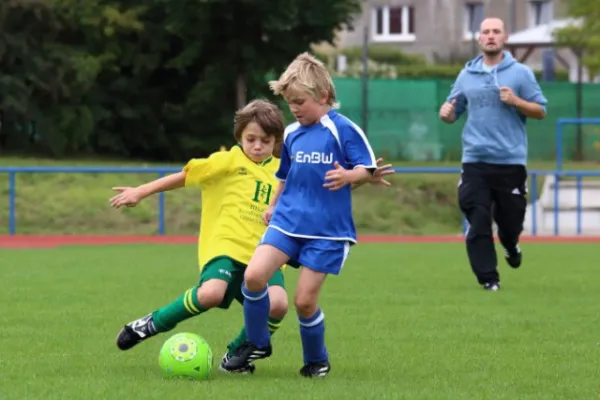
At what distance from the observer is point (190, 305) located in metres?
7.12

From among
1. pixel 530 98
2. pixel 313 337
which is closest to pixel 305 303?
pixel 313 337

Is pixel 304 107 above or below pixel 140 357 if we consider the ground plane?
above

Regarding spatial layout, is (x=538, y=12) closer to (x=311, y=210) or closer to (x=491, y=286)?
(x=491, y=286)

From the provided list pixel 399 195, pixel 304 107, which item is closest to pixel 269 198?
pixel 304 107

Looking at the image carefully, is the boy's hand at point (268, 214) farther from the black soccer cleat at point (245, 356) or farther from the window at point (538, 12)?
the window at point (538, 12)

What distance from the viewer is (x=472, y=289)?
38.7ft

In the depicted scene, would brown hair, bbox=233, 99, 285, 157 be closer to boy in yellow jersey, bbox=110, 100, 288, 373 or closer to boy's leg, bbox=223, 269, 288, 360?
boy in yellow jersey, bbox=110, 100, 288, 373

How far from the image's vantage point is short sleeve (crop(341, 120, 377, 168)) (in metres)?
6.77

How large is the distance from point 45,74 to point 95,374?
20578mm

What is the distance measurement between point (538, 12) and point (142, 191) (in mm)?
48131

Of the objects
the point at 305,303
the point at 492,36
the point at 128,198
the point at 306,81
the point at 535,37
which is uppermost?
the point at 535,37

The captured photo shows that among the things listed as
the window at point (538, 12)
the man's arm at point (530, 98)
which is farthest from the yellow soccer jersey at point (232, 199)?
the window at point (538, 12)

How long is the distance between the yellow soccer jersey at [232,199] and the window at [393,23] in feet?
165

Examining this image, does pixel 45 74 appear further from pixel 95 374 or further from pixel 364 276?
pixel 95 374
